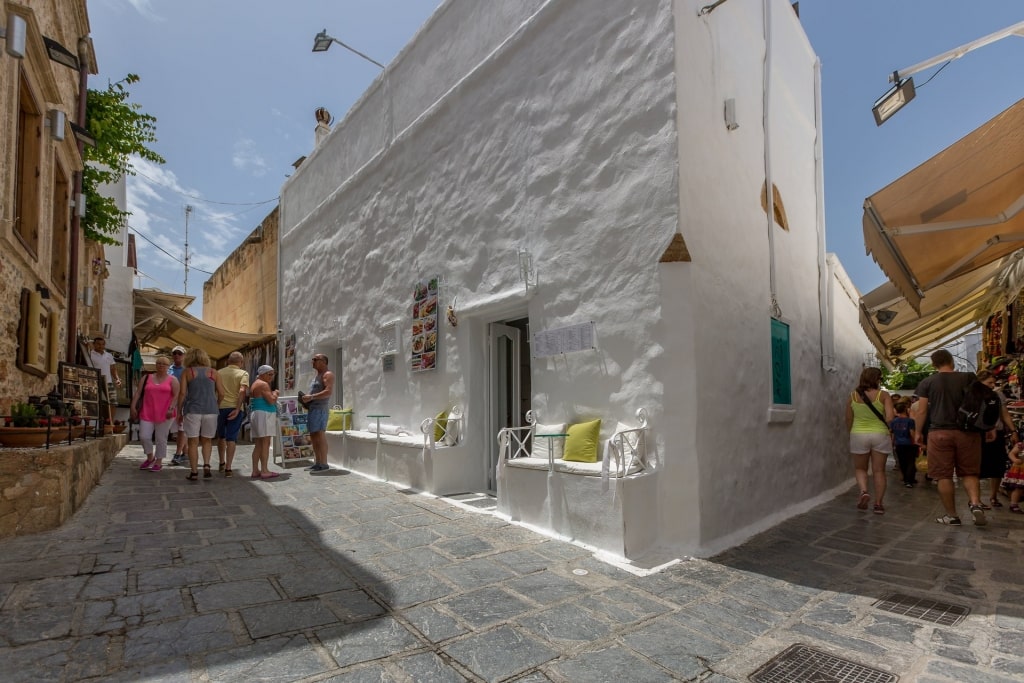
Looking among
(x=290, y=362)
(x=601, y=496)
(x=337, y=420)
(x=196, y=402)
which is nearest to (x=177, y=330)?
(x=290, y=362)

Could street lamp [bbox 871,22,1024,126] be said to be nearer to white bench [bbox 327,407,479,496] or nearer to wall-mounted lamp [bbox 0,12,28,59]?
white bench [bbox 327,407,479,496]

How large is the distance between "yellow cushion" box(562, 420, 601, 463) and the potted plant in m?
3.70

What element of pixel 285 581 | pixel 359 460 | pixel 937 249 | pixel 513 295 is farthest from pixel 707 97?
pixel 359 460

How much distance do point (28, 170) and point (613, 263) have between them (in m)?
6.03

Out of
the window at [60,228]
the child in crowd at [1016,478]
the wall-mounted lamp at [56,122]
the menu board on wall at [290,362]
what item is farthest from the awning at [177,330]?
the child in crowd at [1016,478]

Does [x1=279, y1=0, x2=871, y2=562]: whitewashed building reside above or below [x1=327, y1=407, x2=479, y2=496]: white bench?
above

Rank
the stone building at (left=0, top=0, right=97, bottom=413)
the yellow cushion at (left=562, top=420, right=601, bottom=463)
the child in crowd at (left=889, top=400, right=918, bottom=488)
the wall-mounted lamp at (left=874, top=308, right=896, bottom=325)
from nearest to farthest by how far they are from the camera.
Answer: the yellow cushion at (left=562, top=420, right=601, bottom=463), the stone building at (left=0, top=0, right=97, bottom=413), the child in crowd at (left=889, top=400, right=918, bottom=488), the wall-mounted lamp at (left=874, top=308, right=896, bottom=325)

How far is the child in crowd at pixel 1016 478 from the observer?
547 centimetres

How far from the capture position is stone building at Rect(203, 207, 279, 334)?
1356cm

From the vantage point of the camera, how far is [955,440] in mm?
4848

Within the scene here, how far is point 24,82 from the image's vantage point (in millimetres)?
5617

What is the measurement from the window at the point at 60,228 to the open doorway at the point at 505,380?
18.4ft

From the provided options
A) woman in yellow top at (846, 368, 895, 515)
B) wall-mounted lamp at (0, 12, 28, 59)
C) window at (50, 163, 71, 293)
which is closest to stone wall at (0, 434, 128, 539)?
wall-mounted lamp at (0, 12, 28, 59)

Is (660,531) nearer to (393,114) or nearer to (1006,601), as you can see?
(1006,601)
